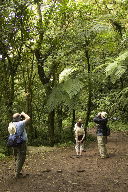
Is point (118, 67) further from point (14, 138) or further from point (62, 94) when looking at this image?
point (14, 138)

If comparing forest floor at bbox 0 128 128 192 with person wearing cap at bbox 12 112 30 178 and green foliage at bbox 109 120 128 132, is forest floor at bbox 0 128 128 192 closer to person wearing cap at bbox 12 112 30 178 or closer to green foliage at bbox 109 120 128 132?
person wearing cap at bbox 12 112 30 178

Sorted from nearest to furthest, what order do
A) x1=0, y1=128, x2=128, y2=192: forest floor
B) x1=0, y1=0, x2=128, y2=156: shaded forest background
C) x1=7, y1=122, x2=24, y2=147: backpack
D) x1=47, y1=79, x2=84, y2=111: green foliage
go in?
1. x1=0, y1=128, x2=128, y2=192: forest floor
2. x1=7, y1=122, x2=24, y2=147: backpack
3. x1=0, y1=0, x2=128, y2=156: shaded forest background
4. x1=47, y1=79, x2=84, y2=111: green foliage

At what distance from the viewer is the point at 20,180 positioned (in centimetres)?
642

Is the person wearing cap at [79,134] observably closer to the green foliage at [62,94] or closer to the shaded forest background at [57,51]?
the shaded forest background at [57,51]

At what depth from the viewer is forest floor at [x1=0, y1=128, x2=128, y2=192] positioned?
19.0ft

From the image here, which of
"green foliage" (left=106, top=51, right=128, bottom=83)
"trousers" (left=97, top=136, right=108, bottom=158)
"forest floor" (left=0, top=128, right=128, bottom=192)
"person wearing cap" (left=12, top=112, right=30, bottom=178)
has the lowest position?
"forest floor" (left=0, top=128, right=128, bottom=192)

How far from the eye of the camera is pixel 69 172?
7184mm

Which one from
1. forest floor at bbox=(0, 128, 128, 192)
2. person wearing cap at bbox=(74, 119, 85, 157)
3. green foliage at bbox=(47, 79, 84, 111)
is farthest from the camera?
green foliage at bbox=(47, 79, 84, 111)

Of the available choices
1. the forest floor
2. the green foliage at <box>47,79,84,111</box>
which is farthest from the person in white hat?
the green foliage at <box>47,79,84,111</box>

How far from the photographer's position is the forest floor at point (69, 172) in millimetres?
5793

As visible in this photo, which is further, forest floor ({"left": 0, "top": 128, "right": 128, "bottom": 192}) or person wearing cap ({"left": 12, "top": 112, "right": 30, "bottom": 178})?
person wearing cap ({"left": 12, "top": 112, "right": 30, "bottom": 178})

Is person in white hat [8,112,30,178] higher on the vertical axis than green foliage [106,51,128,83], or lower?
lower

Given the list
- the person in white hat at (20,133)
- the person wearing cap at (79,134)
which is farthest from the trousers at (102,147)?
the person in white hat at (20,133)

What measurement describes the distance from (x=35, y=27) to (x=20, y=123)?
4669 millimetres
